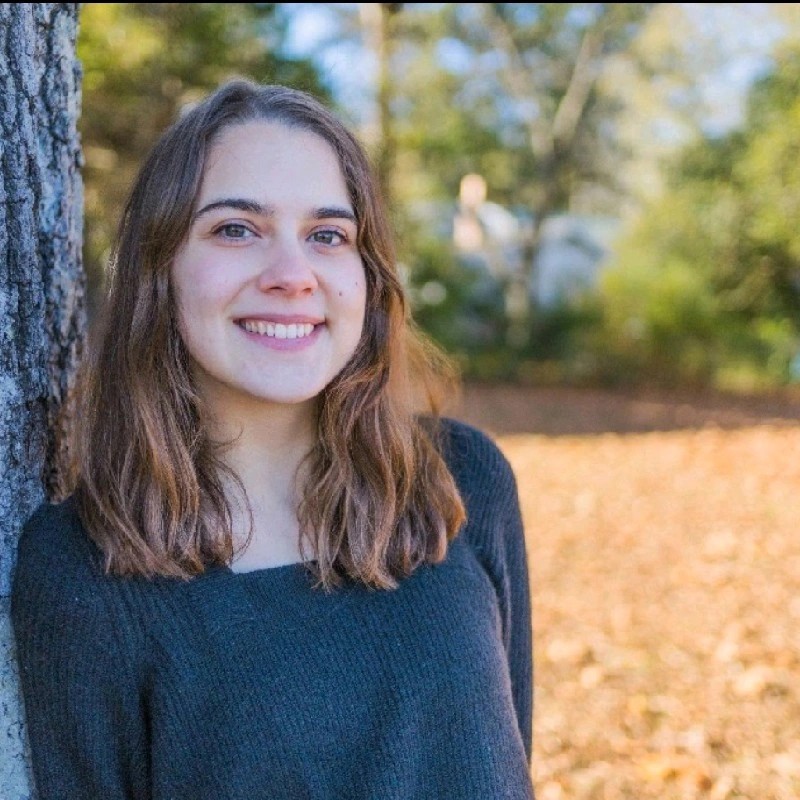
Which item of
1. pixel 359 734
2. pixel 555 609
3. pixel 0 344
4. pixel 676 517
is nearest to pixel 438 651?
pixel 359 734

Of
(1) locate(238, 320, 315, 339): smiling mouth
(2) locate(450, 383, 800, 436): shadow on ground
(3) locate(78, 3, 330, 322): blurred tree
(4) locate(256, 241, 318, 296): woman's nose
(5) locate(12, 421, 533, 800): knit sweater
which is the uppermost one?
(3) locate(78, 3, 330, 322): blurred tree

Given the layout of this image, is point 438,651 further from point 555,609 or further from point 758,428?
point 758,428

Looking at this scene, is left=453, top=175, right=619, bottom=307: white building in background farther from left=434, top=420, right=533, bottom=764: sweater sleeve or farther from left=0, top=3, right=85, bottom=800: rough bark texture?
left=0, top=3, right=85, bottom=800: rough bark texture

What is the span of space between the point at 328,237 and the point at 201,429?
1.42 feet

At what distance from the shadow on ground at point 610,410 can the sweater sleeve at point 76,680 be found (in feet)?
25.9

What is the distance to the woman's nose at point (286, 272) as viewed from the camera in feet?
5.66

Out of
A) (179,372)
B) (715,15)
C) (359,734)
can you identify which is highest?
(715,15)

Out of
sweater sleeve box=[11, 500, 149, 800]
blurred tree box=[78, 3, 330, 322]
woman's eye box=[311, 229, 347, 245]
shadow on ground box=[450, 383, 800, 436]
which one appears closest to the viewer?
sweater sleeve box=[11, 500, 149, 800]

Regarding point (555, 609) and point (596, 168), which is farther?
point (596, 168)

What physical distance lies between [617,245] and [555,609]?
32.4 ft

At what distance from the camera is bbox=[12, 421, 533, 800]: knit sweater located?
1.65 meters

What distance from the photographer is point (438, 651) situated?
1.80m

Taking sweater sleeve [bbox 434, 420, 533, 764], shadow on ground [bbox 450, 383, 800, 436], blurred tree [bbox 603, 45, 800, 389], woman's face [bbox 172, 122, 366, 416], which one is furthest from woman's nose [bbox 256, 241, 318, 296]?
blurred tree [bbox 603, 45, 800, 389]

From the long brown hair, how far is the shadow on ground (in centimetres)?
750
